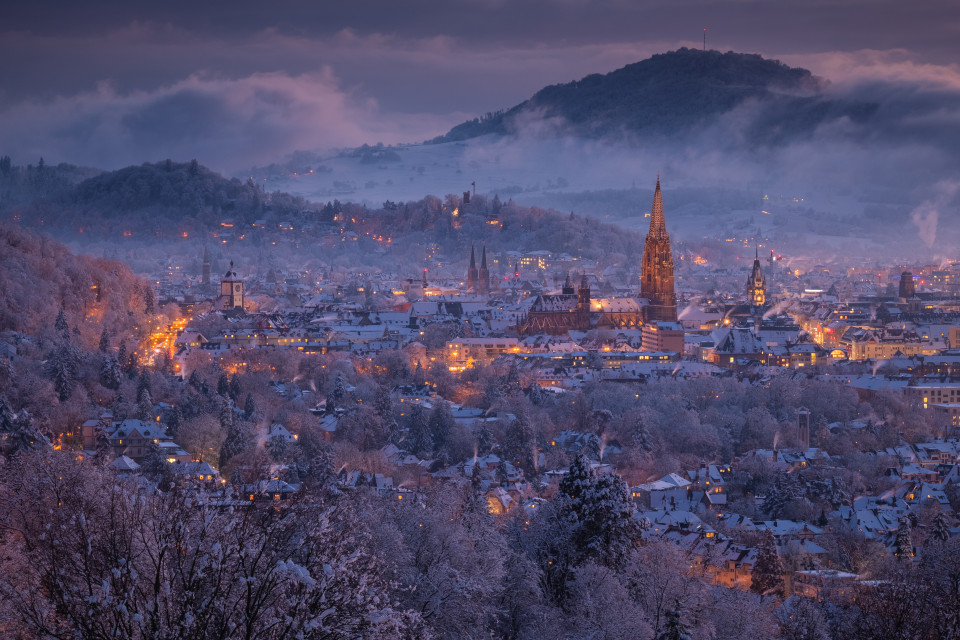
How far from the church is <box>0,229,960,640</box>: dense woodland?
15.1 metres

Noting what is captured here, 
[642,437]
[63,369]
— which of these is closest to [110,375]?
[63,369]

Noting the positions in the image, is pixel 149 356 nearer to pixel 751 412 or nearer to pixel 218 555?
pixel 751 412

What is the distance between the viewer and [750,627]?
46.6ft

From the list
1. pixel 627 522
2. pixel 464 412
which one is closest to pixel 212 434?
pixel 464 412

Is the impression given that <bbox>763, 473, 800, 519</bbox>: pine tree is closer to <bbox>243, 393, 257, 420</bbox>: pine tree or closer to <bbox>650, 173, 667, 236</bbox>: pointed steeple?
<bbox>243, 393, 257, 420</bbox>: pine tree

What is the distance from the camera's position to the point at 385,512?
15.2 m

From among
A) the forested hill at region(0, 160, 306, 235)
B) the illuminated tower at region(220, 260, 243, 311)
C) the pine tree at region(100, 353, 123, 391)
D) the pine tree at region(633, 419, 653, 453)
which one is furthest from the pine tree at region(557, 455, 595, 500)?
the forested hill at region(0, 160, 306, 235)

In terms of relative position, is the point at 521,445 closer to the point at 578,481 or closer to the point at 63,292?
the point at 578,481

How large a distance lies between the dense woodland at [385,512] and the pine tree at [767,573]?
0.17 feet

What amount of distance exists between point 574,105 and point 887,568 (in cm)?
18121

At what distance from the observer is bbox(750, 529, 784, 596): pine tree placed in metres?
19.1

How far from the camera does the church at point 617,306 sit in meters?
59.1

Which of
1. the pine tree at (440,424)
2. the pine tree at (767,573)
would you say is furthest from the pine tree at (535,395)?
the pine tree at (767,573)

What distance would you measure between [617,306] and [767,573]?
4233 centimetres
